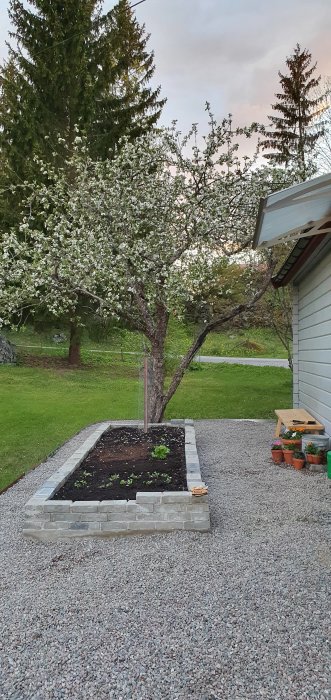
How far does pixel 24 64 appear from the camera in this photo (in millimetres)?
13109

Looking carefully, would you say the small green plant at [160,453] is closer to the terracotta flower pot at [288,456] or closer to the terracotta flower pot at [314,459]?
the terracotta flower pot at [288,456]

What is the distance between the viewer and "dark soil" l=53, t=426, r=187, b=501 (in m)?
4.12

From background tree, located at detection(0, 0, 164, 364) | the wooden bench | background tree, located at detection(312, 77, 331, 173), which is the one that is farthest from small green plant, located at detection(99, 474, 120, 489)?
background tree, located at detection(312, 77, 331, 173)

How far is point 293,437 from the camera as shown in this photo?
5930mm

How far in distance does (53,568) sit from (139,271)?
4.75 meters

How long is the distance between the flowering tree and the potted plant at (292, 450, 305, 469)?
8.92ft

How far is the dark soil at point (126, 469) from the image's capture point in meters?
4.12

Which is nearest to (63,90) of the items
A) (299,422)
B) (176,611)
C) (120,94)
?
(120,94)

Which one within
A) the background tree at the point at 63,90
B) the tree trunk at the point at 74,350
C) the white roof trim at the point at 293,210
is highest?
the background tree at the point at 63,90

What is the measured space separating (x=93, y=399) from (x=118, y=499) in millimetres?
7956

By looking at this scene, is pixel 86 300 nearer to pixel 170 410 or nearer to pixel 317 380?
Answer: pixel 170 410

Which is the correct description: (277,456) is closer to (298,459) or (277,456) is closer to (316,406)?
(298,459)

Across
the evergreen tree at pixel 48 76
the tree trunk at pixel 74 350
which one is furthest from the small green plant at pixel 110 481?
the tree trunk at pixel 74 350

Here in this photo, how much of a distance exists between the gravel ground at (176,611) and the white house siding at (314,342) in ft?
7.86
